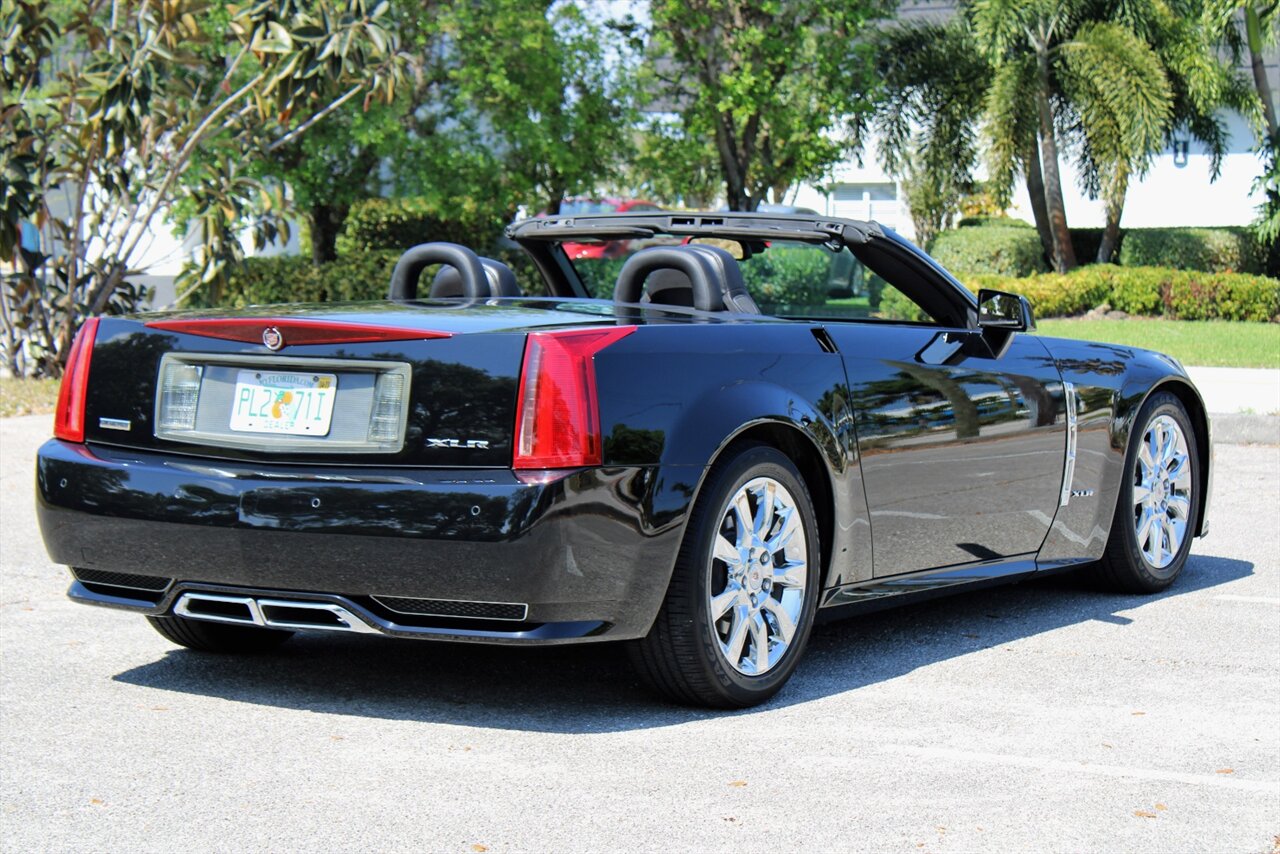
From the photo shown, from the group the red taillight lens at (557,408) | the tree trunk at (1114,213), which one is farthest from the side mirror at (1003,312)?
the tree trunk at (1114,213)

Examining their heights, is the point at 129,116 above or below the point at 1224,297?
above

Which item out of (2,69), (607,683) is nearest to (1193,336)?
(2,69)

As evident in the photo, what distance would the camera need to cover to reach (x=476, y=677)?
5.38 meters

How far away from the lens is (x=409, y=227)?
978 inches

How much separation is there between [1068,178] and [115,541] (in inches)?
1600

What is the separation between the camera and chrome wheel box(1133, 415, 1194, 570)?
6.91m

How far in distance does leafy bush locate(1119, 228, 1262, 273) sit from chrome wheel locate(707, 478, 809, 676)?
85.4 ft

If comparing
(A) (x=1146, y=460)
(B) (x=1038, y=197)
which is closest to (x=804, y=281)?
(A) (x=1146, y=460)

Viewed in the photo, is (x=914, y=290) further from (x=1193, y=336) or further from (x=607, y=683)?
(x=1193, y=336)

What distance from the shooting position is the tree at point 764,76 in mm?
25969

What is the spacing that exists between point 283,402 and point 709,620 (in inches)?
49.6

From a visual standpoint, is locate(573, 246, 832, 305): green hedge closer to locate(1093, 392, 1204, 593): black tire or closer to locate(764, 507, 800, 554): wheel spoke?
locate(764, 507, 800, 554): wheel spoke

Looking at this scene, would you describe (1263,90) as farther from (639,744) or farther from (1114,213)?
(639,744)

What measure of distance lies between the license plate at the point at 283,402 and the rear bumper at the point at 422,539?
0.38 feet
